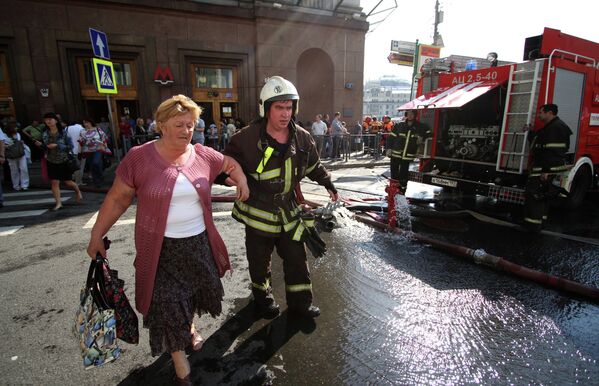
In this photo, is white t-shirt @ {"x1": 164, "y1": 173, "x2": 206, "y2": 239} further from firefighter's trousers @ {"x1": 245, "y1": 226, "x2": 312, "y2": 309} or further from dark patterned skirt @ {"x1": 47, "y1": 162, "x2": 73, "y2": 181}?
dark patterned skirt @ {"x1": 47, "y1": 162, "x2": 73, "y2": 181}

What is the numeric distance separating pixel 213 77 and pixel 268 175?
14.3m

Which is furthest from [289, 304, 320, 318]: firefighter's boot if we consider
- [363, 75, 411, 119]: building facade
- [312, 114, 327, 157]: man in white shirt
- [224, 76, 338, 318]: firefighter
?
[363, 75, 411, 119]: building facade

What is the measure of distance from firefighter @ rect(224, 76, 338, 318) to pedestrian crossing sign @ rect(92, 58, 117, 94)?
685 cm

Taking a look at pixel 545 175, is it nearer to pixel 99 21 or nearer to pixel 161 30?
pixel 161 30

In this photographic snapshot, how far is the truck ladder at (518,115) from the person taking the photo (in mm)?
5453

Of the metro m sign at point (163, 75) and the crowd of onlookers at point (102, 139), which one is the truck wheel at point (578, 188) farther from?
the metro m sign at point (163, 75)

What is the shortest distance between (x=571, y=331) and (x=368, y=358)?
179 centimetres

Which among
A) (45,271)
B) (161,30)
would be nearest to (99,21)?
(161,30)

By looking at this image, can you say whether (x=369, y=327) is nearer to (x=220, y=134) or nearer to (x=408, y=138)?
(x=408, y=138)

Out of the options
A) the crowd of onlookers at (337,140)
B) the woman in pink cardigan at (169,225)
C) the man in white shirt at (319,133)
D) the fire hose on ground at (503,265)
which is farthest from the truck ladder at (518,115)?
the man in white shirt at (319,133)

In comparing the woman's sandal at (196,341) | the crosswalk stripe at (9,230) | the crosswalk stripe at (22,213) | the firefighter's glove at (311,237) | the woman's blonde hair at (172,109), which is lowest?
the crosswalk stripe at (9,230)

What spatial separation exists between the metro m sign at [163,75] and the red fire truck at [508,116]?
10.5 metres

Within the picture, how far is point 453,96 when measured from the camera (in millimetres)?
6227

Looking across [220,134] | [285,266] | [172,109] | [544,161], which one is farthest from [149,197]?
[220,134]
